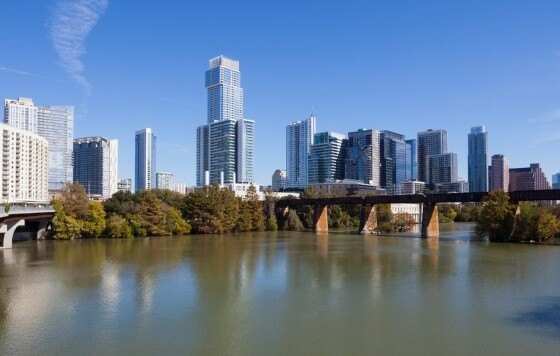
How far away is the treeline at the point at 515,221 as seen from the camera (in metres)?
55.9

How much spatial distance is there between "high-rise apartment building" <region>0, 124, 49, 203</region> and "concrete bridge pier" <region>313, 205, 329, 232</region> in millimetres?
70129

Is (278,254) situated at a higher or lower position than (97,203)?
lower

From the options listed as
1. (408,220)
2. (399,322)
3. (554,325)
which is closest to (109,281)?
(399,322)

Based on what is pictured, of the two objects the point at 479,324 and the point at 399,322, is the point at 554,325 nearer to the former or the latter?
the point at 479,324

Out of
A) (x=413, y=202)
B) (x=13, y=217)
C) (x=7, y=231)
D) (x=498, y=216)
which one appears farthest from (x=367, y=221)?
(x=7, y=231)

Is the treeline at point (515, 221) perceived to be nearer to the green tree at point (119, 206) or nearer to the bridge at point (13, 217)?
the green tree at point (119, 206)

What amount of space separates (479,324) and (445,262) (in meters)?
20.1

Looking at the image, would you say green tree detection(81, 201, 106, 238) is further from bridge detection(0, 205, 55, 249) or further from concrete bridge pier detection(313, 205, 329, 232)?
concrete bridge pier detection(313, 205, 329, 232)

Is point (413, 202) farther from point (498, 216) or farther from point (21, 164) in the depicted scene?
point (21, 164)

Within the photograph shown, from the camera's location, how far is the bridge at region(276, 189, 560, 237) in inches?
2300

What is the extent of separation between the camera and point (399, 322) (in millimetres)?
19406

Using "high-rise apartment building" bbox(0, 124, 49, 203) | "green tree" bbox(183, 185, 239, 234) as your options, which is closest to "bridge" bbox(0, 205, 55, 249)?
"green tree" bbox(183, 185, 239, 234)

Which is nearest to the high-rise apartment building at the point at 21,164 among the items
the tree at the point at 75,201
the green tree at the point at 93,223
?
the tree at the point at 75,201

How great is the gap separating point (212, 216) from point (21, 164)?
76.7m
